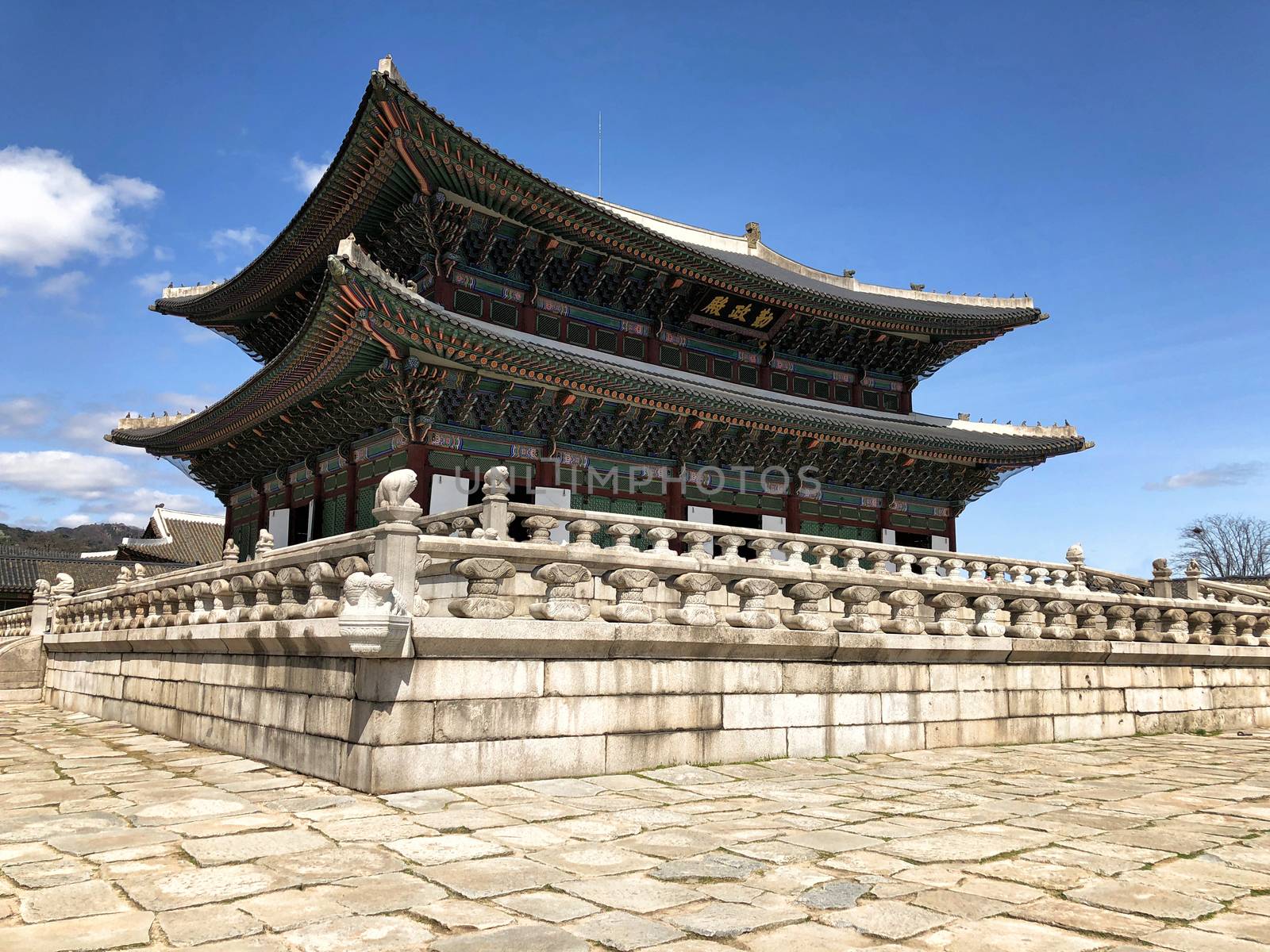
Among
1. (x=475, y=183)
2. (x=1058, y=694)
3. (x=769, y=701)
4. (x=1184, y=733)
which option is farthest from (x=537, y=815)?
A: (x=475, y=183)

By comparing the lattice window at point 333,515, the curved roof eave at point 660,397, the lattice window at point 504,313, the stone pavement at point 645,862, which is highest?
the lattice window at point 504,313

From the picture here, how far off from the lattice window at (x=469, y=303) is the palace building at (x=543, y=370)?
7 centimetres

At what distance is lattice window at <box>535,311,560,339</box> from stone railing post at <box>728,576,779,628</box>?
34.6ft

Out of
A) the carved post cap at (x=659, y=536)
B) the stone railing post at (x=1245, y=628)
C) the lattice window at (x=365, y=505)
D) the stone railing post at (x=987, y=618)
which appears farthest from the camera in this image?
the lattice window at (x=365, y=505)

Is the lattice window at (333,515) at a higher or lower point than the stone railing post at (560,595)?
higher

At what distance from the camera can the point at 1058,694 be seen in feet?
39.1

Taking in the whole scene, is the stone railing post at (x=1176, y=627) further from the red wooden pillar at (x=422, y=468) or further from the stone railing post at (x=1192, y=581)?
the red wooden pillar at (x=422, y=468)

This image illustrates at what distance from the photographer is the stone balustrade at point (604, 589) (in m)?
7.50

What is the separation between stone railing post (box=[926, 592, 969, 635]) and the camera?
35.2 ft

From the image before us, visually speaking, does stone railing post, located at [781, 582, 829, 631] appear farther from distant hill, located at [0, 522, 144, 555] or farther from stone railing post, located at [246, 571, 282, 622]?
distant hill, located at [0, 522, 144, 555]

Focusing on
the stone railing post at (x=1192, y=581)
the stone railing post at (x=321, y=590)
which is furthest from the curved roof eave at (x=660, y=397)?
the stone railing post at (x=1192, y=581)

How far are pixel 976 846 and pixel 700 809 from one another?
195 cm

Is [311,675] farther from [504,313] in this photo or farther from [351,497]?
[504,313]

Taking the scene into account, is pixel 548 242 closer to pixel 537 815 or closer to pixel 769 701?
pixel 769 701
